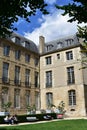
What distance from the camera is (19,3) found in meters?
7.94

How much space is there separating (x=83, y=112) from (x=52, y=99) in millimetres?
6036

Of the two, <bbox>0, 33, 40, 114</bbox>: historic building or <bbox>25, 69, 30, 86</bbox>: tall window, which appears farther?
<bbox>25, 69, 30, 86</bbox>: tall window

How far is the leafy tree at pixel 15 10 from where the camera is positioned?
777cm

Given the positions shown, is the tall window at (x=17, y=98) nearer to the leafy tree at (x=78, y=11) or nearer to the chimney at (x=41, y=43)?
the chimney at (x=41, y=43)

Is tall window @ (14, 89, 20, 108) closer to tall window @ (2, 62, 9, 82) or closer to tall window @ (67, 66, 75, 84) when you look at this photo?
tall window @ (2, 62, 9, 82)

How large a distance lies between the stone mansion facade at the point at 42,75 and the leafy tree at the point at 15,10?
22219mm

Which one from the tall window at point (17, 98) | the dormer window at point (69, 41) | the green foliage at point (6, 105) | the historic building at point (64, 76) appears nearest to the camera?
the green foliage at point (6, 105)

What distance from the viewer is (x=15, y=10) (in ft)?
26.7

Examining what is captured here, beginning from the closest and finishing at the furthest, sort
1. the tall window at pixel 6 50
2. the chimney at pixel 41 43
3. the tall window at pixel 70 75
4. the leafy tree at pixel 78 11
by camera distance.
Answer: the leafy tree at pixel 78 11 → the tall window at pixel 6 50 → the tall window at pixel 70 75 → the chimney at pixel 41 43

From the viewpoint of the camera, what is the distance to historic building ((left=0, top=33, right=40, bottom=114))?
31.1m

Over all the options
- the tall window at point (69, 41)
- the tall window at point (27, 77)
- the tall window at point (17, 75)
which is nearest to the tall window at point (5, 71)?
the tall window at point (17, 75)

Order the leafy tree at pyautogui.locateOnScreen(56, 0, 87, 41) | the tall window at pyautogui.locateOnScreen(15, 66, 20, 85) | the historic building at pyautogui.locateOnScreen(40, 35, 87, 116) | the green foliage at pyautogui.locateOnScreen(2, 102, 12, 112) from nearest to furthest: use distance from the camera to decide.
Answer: the leafy tree at pyautogui.locateOnScreen(56, 0, 87, 41) < the green foliage at pyautogui.locateOnScreen(2, 102, 12, 112) < the tall window at pyautogui.locateOnScreen(15, 66, 20, 85) < the historic building at pyautogui.locateOnScreen(40, 35, 87, 116)

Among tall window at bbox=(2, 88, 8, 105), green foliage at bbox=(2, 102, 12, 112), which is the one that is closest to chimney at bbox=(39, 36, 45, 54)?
tall window at bbox=(2, 88, 8, 105)

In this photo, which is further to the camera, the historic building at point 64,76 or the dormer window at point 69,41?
the dormer window at point 69,41
